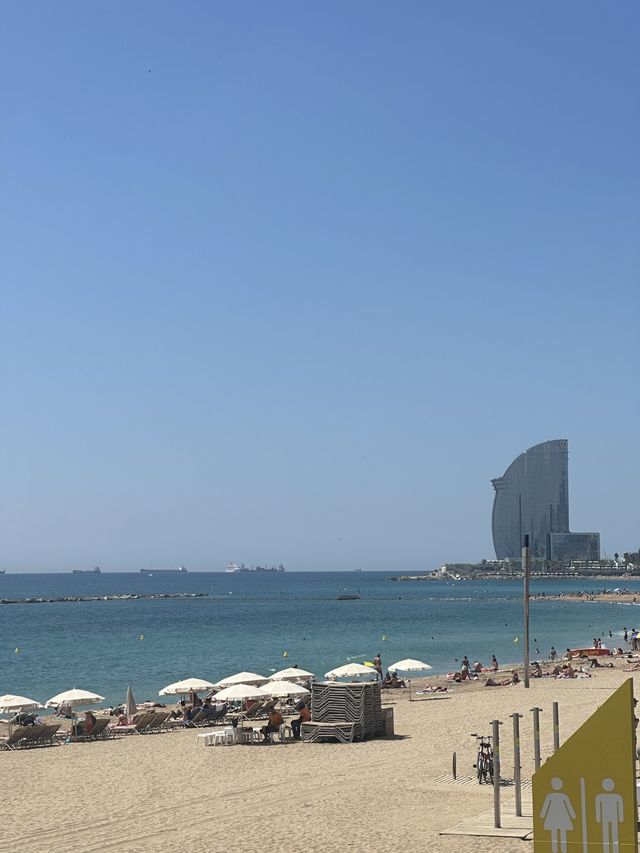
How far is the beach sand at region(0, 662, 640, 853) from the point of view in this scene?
12844 millimetres

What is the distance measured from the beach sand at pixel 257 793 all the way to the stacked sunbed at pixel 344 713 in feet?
1.39

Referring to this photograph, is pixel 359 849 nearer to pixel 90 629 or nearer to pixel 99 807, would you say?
pixel 99 807

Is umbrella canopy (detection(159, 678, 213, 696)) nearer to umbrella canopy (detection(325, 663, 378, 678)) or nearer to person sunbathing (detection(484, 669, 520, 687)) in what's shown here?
umbrella canopy (detection(325, 663, 378, 678))

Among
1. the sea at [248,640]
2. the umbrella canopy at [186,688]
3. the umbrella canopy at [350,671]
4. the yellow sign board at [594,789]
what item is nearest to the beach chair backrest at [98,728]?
the umbrella canopy at [186,688]

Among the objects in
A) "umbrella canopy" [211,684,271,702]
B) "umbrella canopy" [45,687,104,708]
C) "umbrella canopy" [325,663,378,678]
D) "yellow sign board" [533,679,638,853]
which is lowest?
"umbrella canopy" [45,687,104,708]

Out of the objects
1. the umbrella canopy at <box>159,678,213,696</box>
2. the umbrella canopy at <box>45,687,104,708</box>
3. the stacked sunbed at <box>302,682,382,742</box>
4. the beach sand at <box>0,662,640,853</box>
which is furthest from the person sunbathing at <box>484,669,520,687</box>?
the stacked sunbed at <box>302,682,382,742</box>

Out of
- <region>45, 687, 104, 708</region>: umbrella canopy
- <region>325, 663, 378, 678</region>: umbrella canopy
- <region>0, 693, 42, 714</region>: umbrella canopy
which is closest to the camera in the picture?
<region>0, 693, 42, 714</region>: umbrella canopy

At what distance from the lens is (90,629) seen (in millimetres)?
83812

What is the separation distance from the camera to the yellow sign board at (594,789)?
827 cm

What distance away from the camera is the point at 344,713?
22.1 m

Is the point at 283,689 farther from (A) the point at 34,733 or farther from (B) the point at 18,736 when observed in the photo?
(B) the point at 18,736

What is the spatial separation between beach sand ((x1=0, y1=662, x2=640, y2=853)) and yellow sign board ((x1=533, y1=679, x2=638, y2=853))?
331 centimetres

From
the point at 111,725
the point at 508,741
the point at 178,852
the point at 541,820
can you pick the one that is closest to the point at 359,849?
the point at 178,852

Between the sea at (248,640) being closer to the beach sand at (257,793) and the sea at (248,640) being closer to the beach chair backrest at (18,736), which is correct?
the beach chair backrest at (18,736)
